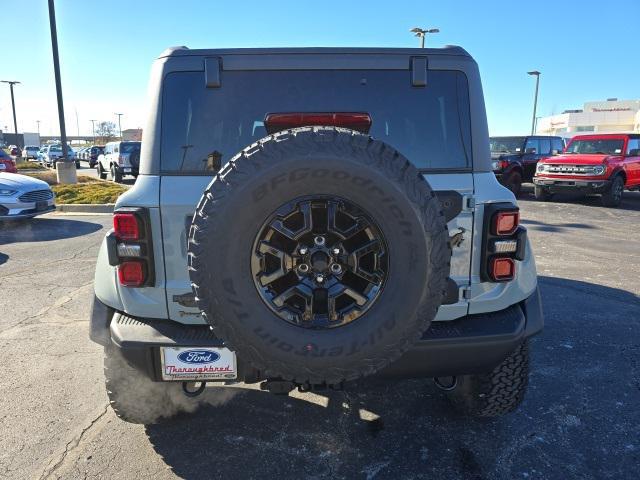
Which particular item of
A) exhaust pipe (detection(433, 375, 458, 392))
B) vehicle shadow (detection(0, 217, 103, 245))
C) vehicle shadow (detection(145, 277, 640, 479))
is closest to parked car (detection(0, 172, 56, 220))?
vehicle shadow (detection(0, 217, 103, 245))

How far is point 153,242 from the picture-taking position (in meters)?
2.07

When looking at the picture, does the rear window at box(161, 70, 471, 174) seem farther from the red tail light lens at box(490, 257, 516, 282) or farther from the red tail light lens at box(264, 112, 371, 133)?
the red tail light lens at box(490, 257, 516, 282)

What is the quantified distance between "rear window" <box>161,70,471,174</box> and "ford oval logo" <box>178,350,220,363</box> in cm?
84

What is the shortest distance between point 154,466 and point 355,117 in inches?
79.4

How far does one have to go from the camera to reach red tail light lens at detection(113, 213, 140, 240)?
204cm

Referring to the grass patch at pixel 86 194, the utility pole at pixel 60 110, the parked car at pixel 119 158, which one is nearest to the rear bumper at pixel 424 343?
the grass patch at pixel 86 194

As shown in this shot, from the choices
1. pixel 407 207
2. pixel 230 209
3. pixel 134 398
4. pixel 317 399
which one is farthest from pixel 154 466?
pixel 407 207

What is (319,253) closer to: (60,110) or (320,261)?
(320,261)

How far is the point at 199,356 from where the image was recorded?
6.72ft

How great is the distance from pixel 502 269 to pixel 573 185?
1198 cm

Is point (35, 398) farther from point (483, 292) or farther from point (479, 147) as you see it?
point (479, 147)

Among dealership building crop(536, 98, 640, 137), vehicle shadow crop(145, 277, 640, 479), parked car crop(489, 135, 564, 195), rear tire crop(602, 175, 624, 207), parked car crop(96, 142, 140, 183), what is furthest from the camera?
dealership building crop(536, 98, 640, 137)

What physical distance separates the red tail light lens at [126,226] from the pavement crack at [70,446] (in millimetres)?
1273

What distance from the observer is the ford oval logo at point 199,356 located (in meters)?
2.04
